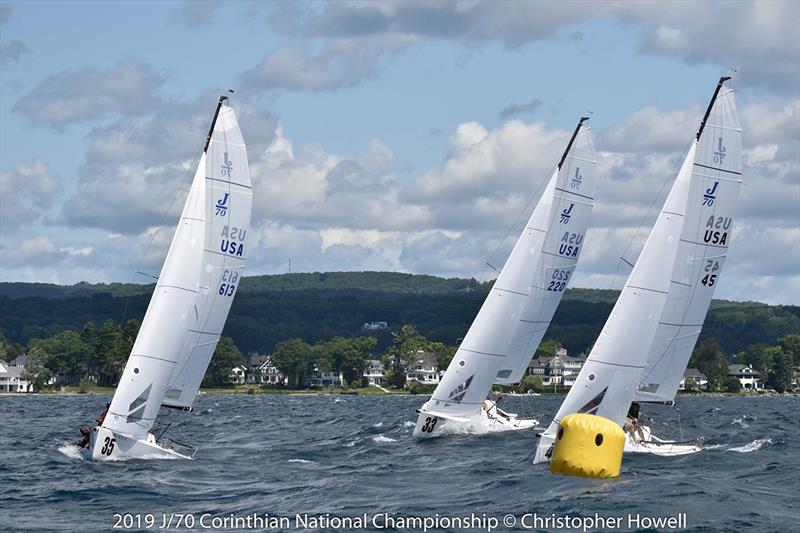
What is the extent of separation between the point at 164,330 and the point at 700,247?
15289 mm

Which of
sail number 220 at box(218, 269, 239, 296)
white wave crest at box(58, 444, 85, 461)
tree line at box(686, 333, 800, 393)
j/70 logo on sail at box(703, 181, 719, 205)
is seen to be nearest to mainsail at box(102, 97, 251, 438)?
sail number 220 at box(218, 269, 239, 296)

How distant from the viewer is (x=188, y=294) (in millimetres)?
34781

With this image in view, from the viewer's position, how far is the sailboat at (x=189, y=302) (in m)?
33.8

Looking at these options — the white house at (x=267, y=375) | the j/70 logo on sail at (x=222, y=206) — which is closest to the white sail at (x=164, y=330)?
the j/70 logo on sail at (x=222, y=206)

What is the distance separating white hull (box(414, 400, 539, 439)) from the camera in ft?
137

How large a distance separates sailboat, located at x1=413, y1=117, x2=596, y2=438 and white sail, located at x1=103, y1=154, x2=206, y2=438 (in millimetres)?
10278

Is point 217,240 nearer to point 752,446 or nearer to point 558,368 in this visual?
point 752,446

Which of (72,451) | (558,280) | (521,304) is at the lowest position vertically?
(72,451)

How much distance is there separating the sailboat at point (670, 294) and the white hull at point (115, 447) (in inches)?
409

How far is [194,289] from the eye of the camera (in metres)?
34.8

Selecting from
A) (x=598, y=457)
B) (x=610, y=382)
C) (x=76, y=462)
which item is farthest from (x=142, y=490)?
(x=610, y=382)

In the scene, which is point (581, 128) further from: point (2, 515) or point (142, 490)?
point (2, 515)

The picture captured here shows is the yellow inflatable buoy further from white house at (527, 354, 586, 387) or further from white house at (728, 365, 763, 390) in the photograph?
white house at (728, 365, 763, 390)

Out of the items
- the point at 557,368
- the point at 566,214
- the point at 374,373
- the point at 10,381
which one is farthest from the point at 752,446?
the point at 374,373
